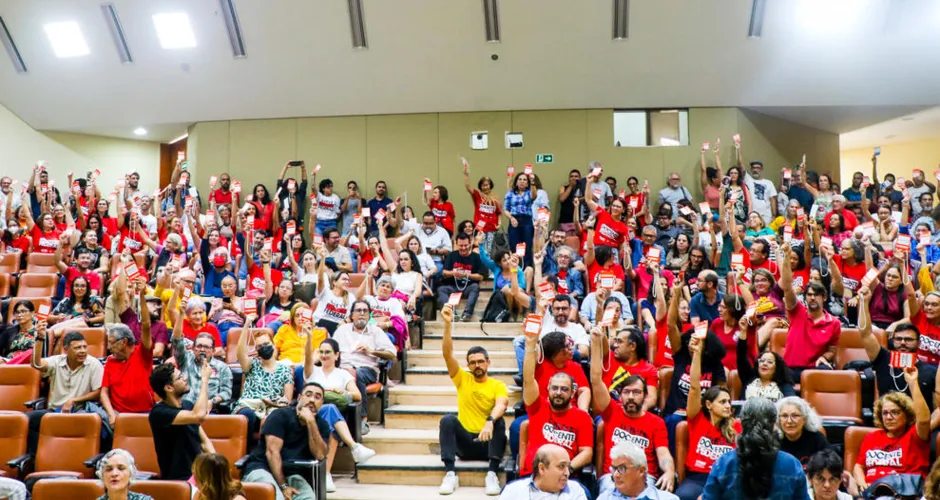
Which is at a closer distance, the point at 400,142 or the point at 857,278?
the point at 857,278

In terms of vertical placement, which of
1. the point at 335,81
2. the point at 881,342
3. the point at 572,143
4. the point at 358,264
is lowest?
the point at 881,342

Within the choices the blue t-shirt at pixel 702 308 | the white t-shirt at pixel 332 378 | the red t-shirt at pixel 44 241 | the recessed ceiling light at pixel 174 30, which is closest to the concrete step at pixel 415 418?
the white t-shirt at pixel 332 378

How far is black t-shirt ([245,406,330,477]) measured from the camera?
5.66m

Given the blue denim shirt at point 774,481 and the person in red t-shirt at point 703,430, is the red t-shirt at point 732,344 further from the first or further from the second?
the blue denim shirt at point 774,481

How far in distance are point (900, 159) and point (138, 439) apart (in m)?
14.5

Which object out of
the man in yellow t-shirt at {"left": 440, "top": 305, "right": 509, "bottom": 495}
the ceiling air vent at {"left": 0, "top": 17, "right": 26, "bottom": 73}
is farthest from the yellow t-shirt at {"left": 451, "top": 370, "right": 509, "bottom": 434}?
the ceiling air vent at {"left": 0, "top": 17, "right": 26, "bottom": 73}

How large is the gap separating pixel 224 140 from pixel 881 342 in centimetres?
1000

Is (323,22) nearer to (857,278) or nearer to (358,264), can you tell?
(358,264)

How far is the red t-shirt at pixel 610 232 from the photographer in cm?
984

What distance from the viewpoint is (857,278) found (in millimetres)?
7992

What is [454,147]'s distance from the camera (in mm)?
12977

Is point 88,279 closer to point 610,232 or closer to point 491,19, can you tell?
point 610,232

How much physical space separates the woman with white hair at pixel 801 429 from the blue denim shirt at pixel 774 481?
1404 mm

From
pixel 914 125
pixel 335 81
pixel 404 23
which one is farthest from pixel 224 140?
pixel 914 125
